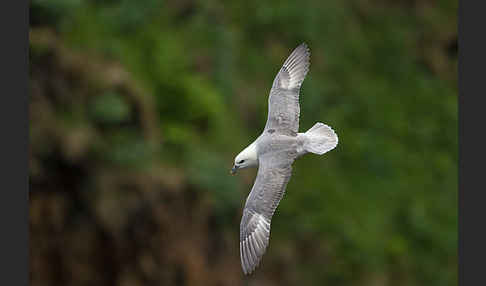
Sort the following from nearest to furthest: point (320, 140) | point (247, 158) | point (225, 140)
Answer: point (247, 158) → point (320, 140) → point (225, 140)

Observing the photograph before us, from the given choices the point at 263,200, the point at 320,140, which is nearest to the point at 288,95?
the point at 320,140

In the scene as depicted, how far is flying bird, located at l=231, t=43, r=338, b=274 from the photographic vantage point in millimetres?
5422

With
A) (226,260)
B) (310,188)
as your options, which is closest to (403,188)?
(310,188)

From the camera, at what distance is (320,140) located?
5.78 meters

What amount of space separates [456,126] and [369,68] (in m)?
1.83

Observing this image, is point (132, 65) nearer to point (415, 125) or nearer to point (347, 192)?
point (347, 192)

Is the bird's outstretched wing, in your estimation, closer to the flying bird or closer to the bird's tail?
the flying bird

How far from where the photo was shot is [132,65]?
1034cm

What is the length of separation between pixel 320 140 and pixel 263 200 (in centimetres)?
67

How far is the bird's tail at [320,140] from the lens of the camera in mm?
5645

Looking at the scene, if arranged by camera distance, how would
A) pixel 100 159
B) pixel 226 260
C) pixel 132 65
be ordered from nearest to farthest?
pixel 100 159 → pixel 226 260 → pixel 132 65

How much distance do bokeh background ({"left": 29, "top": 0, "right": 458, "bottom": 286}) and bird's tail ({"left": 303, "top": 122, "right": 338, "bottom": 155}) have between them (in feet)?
11.9

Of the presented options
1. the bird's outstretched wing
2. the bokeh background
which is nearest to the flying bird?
the bird's outstretched wing

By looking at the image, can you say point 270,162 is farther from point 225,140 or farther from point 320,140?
point 225,140
